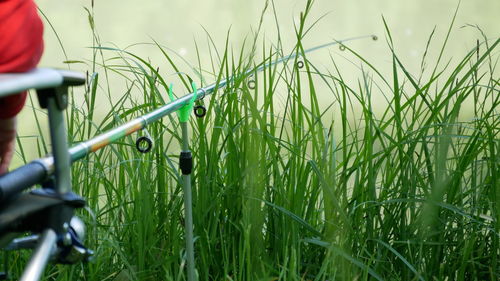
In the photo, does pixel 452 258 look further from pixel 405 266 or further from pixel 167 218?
pixel 167 218

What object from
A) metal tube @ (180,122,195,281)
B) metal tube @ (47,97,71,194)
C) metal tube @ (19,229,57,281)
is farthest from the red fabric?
metal tube @ (180,122,195,281)

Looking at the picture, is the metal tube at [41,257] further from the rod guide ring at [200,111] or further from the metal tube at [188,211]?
the rod guide ring at [200,111]

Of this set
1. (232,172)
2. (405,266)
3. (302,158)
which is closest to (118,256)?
(232,172)

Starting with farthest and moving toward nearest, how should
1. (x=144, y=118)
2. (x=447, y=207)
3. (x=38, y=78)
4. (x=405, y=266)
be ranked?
(x=405, y=266) < (x=447, y=207) < (x=144, y=118) < (x=38, y=78)

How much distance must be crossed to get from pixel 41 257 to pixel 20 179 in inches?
3.3

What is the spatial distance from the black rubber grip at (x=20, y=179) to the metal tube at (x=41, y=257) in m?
0.05

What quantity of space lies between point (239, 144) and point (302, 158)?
0.41 ft

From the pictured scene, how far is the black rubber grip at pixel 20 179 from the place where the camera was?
798 mm

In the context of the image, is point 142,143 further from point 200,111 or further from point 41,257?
point 41,257

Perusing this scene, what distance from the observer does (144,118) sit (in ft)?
3.71

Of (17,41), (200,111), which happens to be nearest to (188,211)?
(200,111)

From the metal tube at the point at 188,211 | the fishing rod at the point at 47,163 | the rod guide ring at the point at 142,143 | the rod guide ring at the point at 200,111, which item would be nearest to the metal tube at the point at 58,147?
the fishing rod at the point at 47,163

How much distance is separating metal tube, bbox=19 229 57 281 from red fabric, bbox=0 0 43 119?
205 millimetres

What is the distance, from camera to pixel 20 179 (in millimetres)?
819
